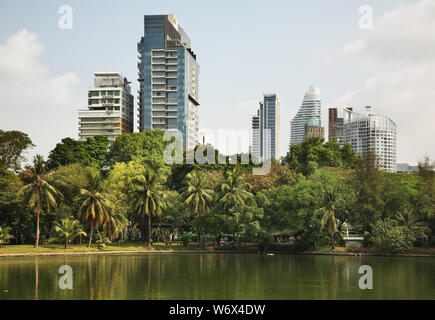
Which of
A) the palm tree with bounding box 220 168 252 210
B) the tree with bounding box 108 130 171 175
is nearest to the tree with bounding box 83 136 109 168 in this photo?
the tree with bounding box 108 130 171 175

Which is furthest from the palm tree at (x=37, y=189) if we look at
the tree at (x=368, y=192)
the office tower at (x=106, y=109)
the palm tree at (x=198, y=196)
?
the office tower at (x=106, y=109)

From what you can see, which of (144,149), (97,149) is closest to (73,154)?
(97,149)

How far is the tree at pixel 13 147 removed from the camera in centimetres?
6844

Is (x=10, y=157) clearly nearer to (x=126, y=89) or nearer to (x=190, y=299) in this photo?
(x=190, y=299)

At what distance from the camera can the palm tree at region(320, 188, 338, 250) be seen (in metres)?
59.0

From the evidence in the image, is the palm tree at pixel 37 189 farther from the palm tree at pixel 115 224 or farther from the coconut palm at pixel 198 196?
the coconut palm at pixel 198 196

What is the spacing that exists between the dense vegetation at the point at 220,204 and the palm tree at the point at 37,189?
107 millimetres

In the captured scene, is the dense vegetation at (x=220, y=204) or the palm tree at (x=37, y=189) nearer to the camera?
the palm tree at (x=37, y=189)

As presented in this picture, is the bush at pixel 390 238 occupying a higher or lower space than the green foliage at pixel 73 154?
lower

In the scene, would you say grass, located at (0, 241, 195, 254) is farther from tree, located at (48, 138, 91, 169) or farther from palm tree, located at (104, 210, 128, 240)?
tree, located at (48, 138, 91, 169)

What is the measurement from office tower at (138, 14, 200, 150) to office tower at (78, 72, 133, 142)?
5.90 m

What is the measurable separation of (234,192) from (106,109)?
88.4 metres

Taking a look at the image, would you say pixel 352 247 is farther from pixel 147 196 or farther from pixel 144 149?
pixel 144 149

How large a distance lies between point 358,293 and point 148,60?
4839 inches
